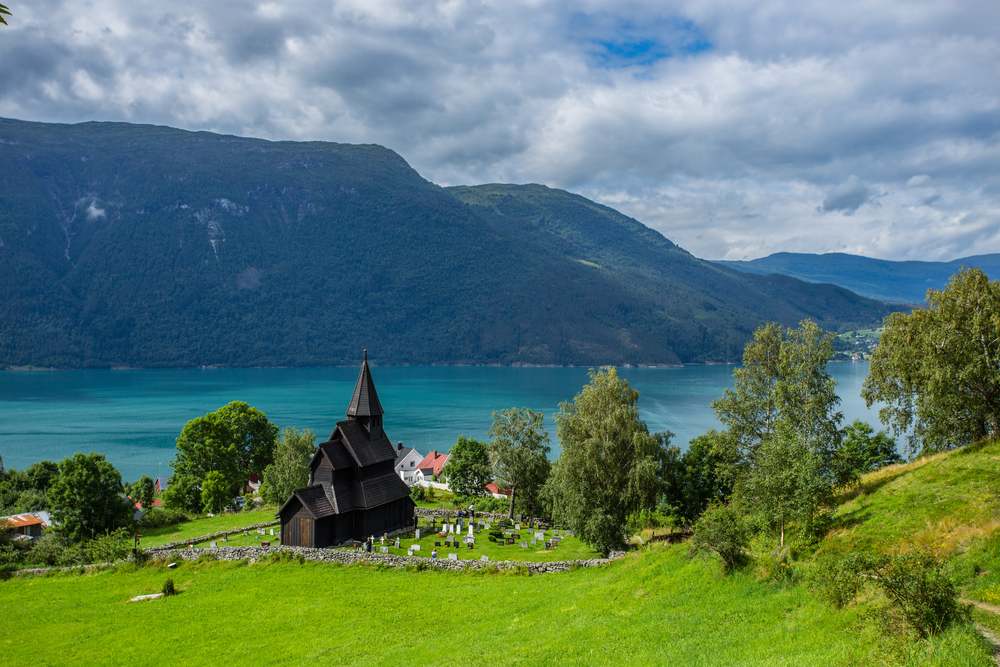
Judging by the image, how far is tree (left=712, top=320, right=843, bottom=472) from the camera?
103ft

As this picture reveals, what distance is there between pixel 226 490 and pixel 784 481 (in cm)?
5129

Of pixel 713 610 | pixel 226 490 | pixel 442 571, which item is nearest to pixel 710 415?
pixel 226 490

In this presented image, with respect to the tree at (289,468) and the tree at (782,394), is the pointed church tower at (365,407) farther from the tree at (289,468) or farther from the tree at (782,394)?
the tree at (782,394)

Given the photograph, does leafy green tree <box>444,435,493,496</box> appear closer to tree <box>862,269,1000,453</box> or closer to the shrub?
the shrub

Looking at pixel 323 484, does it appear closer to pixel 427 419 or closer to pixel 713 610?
pixel 713 610

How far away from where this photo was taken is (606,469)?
33.6 meters

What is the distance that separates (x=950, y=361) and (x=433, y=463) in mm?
66598

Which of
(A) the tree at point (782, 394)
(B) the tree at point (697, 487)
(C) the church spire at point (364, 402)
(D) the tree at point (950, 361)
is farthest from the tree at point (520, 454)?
(D) the tree at point (950, 361)

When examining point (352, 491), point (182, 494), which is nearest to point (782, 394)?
point (352, 491)

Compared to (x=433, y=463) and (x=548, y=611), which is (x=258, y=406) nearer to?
(x=433, y=463)

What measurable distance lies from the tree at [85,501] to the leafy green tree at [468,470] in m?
27.2

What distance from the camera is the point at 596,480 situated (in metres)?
33.6

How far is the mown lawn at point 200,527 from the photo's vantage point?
147 ft

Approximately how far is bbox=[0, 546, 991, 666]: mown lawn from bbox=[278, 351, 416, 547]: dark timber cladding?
4346mm
